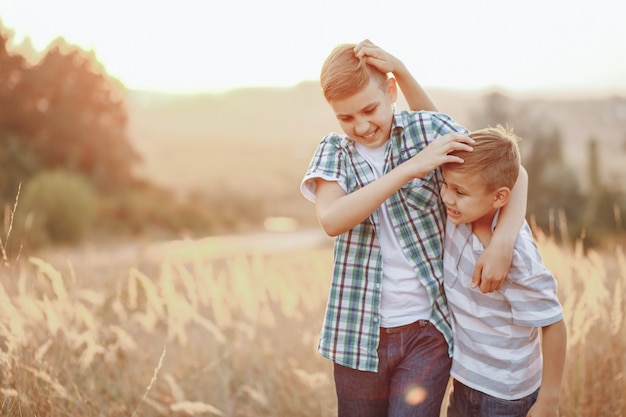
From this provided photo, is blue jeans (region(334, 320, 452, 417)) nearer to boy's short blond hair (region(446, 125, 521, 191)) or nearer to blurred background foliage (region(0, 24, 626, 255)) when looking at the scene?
boy's short blond hair (region(446, 125, 521, 191))

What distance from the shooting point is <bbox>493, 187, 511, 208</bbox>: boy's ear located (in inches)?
86.6

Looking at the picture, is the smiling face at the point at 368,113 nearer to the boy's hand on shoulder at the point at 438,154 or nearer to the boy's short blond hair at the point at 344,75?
the boy's short blond hair at the point at 344,75

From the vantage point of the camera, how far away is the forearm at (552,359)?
7.13 ft

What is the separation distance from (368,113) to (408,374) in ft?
3.10

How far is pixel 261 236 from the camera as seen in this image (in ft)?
81.4

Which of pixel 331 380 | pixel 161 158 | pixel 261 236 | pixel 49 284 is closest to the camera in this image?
pixel 331 380

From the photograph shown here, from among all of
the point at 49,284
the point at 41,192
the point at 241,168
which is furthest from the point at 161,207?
the point at 241,168

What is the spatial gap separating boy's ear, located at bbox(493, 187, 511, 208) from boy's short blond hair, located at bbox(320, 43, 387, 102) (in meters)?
0.57

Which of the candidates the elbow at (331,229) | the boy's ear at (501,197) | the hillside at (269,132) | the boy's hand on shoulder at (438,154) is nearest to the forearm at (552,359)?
the boy's ear at (501,197)

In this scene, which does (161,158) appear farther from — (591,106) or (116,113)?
(591,106)

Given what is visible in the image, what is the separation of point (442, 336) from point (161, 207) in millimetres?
21628

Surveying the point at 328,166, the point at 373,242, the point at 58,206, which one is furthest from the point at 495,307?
the point at 58,206

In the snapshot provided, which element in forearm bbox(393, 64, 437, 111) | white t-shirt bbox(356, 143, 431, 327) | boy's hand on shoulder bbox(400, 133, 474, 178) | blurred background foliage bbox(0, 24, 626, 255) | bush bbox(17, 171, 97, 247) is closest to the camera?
boy's hand on shoulder bbox(400, 133, 474, 178)

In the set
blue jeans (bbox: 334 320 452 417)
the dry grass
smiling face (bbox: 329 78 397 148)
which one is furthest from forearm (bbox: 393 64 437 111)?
the dry grass
